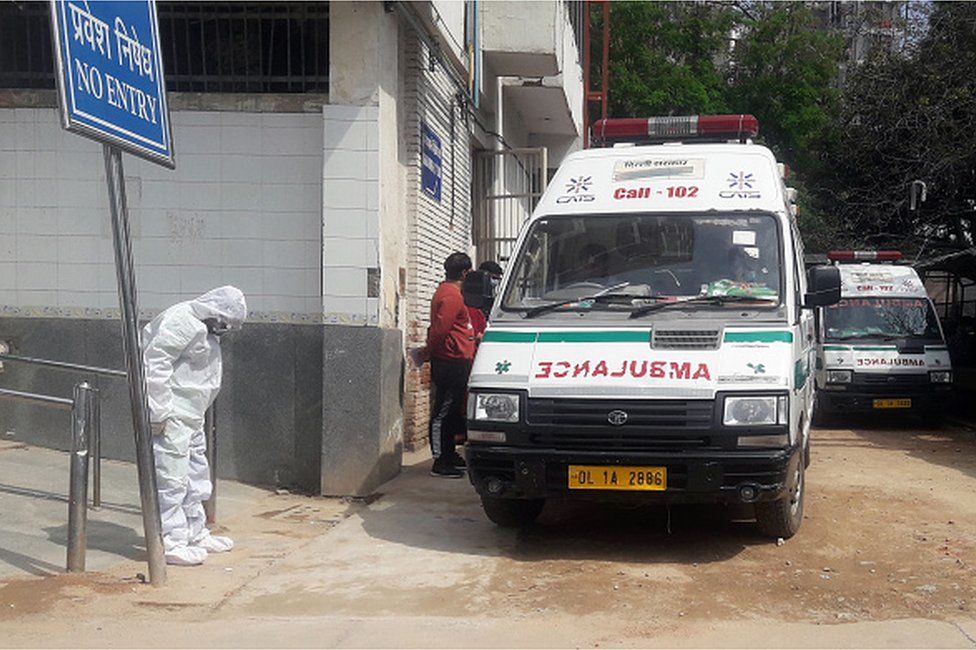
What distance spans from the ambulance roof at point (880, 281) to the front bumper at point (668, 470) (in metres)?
9.18

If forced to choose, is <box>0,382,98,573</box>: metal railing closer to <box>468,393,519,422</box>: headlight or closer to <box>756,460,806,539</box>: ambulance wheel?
<box>468,393,519,422</box>: headlight

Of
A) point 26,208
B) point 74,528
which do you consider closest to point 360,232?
point 26,208

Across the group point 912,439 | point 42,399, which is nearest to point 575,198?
point 42,399

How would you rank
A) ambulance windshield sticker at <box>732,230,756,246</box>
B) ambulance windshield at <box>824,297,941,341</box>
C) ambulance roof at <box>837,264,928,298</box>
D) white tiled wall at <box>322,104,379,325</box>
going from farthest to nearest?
1. ambulance roof at <box>837,264,928,298</box>
2. ambulance windshield at <box>824,297,941,341</box>
3. white tiled wall at <box>322,104,379,325</box>
4. ambulance windshield sticker at <box>732,230,756,246</box>

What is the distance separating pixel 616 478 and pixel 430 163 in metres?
4.97

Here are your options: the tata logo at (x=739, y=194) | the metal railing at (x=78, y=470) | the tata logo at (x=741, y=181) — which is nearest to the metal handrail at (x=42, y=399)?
the metal railing at (x=78, y=470)

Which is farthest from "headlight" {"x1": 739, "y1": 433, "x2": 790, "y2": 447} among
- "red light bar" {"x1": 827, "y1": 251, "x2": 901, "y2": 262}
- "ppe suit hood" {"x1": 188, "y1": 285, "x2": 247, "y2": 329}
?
"red light bar" {"x1": 827, "y1": 251, "x2": 901, "y2": 262}

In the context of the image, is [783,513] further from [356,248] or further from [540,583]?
[356,248]

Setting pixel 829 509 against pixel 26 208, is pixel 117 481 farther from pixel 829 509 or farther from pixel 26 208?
pixel 829 509

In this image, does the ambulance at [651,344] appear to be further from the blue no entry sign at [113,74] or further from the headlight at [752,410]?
the blue no entry sign at [113,74]

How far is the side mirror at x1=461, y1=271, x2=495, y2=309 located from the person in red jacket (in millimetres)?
1352

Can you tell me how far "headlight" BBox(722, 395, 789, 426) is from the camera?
6.23 metres

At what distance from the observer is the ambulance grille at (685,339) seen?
6516 mm

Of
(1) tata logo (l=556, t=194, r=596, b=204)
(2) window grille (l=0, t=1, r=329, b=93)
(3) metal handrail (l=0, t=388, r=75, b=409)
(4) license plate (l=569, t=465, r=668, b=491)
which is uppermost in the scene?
(2) window grille (l=0, t=1, r=329, b=93)
